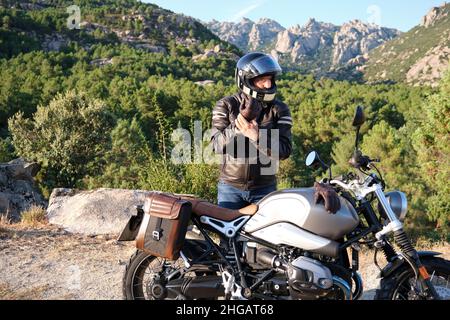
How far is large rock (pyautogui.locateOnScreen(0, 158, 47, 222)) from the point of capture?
902 cm

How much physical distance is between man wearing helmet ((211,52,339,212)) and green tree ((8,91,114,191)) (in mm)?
23369

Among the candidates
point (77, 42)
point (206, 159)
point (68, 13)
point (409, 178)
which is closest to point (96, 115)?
point (409, 178)

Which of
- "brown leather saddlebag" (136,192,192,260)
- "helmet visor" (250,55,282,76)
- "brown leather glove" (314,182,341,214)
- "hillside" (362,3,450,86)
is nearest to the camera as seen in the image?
"brown leather glove" (314,182,341,214)

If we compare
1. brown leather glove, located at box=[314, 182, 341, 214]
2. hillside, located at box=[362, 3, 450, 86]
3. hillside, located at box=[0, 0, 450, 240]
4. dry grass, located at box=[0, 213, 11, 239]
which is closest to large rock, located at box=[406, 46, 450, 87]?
hillside, located at box=[362, 3, 450, 86]

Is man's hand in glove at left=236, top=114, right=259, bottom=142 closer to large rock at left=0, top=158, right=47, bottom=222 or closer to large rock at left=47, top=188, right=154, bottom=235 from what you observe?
large rock at left=47, top=188, right=154, bottom=235

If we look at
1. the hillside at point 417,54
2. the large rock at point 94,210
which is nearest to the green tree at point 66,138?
the large rock at point 94,210

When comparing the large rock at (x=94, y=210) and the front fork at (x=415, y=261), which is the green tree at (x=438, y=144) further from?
the front fork at (x=415, y=261)

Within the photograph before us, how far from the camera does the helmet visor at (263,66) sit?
3.56m

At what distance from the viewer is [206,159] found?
276 inches

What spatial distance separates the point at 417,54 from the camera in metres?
138

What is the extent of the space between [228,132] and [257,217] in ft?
2.49

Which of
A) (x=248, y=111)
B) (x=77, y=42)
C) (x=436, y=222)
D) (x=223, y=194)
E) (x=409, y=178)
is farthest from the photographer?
(x=77, y=42)

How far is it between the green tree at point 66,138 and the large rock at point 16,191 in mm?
15112
